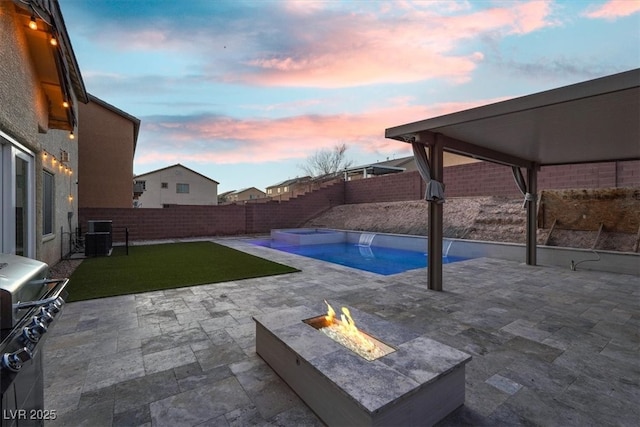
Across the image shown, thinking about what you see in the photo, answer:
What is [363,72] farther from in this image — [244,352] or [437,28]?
[244,352]

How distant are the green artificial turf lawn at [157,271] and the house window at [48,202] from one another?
3.13ft

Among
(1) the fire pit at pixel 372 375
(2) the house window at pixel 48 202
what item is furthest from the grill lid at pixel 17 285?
(2) the house window at pixel 48 202

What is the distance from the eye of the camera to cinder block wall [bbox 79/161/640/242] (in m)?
8.48

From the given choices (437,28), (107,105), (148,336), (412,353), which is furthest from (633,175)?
(107,105)

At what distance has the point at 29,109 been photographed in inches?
158

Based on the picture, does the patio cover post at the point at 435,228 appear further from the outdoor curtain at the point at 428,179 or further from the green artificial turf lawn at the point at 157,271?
Result: the green artificial turf lawn at the point at 157,271

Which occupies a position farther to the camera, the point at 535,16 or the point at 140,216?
the point at 140,216

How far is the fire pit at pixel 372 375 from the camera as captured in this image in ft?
4.91

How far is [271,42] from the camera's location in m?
8.15

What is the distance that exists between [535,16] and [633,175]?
16.0 feet

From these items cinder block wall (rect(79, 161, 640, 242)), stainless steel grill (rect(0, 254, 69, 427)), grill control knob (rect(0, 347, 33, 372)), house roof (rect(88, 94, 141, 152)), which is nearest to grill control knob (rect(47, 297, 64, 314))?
stainless steel grill (rect(0, 254, 69, 427))

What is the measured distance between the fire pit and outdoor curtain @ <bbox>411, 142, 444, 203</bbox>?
2.77 metres

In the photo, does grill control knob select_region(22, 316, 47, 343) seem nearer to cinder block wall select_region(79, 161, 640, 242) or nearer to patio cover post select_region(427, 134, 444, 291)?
patio cover post select_region(427, 134, 444, 291)

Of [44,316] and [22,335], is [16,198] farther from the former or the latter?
[22,335]
